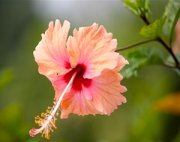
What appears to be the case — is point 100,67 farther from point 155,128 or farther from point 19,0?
point 19,0

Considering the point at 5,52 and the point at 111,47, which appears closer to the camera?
the point at 111,47

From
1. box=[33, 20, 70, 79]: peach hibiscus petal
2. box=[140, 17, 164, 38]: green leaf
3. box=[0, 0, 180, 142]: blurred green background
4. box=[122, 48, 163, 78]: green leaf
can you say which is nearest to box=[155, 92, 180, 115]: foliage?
box=[0, 0, 180, 142]: blurred green background

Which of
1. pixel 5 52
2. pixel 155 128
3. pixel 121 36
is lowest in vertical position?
pixel 5 52

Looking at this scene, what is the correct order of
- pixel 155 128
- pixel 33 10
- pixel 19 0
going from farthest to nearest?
pixel 19 0 < pixel 33 10 < pixel 155 128

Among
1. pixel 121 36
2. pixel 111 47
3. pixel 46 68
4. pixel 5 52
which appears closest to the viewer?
pixel 111 47

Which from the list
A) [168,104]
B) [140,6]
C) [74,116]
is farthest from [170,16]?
[74,116]

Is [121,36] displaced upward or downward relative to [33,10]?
upward

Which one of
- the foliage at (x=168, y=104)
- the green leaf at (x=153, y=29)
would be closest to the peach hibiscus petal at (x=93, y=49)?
the green leaf at (x=153, y=29)

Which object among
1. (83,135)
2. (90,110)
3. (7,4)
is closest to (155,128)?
(90,110)

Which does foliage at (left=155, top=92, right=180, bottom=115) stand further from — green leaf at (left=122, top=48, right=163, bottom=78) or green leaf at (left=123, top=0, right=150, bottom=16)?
green leaf at (left=123, top=0, right=150, bottom=16)

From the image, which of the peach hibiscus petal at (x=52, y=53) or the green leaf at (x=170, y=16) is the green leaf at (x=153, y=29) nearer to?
the green leaf at (x=170, y=16)
